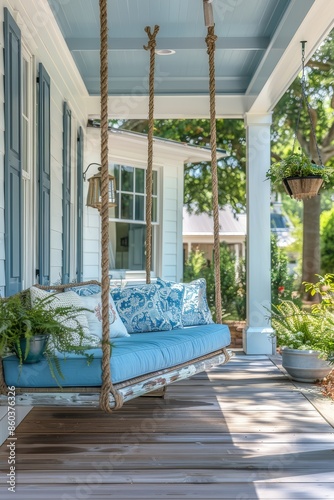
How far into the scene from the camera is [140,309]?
447 cm

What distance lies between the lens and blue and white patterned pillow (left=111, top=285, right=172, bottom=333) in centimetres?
443

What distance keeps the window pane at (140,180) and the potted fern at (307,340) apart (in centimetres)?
310

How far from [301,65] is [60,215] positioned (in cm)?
238

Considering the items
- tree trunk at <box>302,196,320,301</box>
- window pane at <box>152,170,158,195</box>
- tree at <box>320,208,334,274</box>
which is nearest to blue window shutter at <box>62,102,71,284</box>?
window pane at <box>152,170,158,195</box>

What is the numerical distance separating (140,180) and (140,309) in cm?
372

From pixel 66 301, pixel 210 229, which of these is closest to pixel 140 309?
pixel 66 301

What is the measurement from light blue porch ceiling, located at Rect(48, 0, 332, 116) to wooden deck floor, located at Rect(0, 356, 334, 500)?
2.59m

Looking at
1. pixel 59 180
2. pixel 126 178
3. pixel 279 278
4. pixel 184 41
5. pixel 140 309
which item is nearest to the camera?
pixel 140 309

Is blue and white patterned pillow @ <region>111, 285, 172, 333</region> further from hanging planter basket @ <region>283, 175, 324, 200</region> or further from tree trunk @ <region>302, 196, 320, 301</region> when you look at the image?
tree trunk @ <region>302, 196, 320, 301</region>

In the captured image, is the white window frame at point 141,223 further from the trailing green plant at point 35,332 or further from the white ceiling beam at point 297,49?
the trailing green plant at point 35,332

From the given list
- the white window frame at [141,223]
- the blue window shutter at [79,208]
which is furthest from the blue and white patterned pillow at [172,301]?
the white window frame at [141,223]

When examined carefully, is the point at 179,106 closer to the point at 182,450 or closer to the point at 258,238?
the point at 258,238

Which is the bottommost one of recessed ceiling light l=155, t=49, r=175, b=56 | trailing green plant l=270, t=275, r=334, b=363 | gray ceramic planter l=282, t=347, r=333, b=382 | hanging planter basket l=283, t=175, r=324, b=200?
gray ceramic planter l=282, t=347, r=333, b=382

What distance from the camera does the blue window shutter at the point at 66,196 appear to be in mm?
5682
